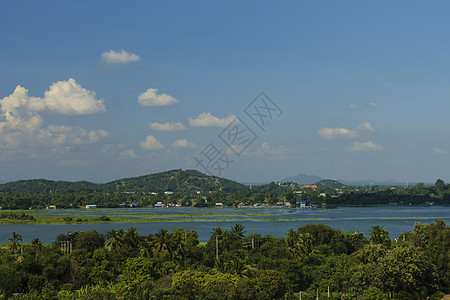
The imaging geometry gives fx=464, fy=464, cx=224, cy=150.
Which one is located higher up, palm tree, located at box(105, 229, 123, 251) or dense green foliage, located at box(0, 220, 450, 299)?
palm tree, located at box(105, 229, 123, 251)

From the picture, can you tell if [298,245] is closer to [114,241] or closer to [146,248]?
[146,248]

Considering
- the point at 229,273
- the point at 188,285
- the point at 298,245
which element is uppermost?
the point at 298,245

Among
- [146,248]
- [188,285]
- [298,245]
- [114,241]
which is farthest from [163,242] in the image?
[188,285]

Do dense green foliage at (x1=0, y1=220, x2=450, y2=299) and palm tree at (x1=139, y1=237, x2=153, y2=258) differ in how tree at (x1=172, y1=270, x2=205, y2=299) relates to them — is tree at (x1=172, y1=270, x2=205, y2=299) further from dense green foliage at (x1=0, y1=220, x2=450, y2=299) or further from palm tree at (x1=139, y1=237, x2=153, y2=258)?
palm tree at (x1=139, y1=237, x2=153, y2=258)

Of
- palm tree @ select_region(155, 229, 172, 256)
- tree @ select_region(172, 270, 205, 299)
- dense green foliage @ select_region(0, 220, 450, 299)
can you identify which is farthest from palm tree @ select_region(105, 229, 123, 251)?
tree @ select_region(172, 270, 205, 299)

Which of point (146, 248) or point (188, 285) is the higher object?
point (146, 248)

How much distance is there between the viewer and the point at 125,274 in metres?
44.0

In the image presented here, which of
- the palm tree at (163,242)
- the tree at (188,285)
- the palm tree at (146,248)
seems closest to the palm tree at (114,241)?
the palm tree at (146,248)

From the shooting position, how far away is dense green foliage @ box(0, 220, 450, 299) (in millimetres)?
38281

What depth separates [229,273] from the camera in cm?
4156

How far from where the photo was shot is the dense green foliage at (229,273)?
126 feet

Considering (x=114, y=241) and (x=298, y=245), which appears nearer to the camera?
(x=298, y=245)

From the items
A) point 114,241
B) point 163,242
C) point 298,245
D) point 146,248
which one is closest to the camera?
point 146,248

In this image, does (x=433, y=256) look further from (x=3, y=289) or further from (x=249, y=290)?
(x=3, y=289)
